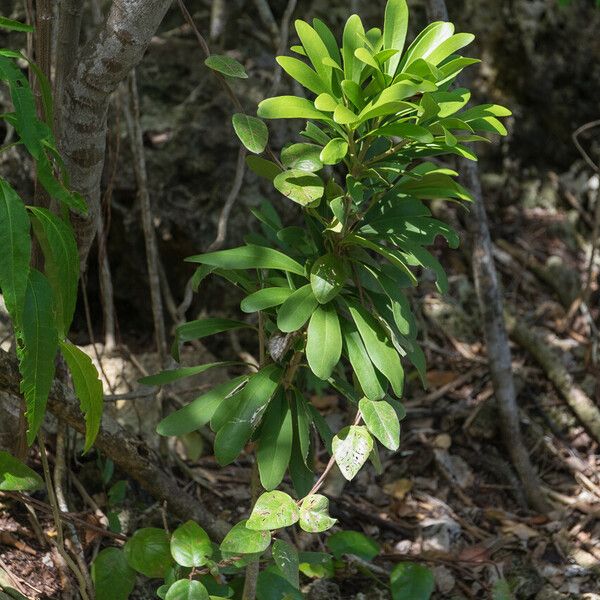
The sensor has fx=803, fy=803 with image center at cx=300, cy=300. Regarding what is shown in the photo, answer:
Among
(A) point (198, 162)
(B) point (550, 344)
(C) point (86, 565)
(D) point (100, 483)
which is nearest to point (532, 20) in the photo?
A: (B) point (550, 344)

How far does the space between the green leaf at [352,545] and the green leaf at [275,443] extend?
27.5 inches

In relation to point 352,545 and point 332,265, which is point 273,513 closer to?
point 332,265

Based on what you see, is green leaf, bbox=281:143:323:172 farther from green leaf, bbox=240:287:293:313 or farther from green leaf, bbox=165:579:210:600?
green leaf, bbox=165:579:210:600

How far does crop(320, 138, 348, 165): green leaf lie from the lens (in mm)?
1827

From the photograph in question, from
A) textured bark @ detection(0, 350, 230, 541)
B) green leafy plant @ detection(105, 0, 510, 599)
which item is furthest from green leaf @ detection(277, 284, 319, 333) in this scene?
textured bark @ detection(0, 350, 230, 541)

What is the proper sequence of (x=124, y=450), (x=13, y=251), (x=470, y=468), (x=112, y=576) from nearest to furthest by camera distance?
(x=13, y=251)
(x=112, y=576)
(x=124, y=450)
(x=470, y=468)

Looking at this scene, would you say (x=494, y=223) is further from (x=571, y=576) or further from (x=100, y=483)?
(x=100, y=483)

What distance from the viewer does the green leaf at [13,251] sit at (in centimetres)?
167

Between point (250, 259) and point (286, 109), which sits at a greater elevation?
point (286, 109)

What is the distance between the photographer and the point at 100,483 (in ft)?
9.11

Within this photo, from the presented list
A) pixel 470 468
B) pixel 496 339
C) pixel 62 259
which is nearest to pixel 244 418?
pixel 62 259

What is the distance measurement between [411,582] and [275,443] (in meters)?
0.80

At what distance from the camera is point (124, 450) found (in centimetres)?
233

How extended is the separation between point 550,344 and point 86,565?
2.59m
